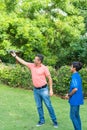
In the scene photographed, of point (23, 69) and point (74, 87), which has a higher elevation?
point (74, 87)

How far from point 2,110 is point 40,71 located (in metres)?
2.48

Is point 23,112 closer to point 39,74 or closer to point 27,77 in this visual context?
point 39,74

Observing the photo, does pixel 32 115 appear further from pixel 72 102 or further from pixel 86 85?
pixel 86 85

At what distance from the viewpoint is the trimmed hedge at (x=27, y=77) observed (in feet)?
47.3

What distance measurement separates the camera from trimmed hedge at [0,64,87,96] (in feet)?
47.3

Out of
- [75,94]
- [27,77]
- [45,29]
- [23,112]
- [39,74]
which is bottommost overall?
[27,77]

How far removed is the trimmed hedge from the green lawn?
51cm

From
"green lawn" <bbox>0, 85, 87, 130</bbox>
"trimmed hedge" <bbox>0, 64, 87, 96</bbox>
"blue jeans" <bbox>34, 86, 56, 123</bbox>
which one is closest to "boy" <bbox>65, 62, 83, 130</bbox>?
"blue jeans" <bbox>34, 86, 56, 123</bbox>

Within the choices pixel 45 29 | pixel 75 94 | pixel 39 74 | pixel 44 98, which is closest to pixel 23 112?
pixel 44 98

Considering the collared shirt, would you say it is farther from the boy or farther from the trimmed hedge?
the trimmed hedge

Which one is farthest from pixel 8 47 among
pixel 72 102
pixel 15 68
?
pixel 72 102

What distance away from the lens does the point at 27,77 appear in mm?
15188

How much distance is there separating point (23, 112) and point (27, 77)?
3967 millimetres

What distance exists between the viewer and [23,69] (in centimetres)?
1550
